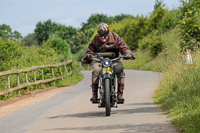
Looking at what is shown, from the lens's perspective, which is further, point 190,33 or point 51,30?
point 51,30

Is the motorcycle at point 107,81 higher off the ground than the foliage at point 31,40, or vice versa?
the foliage at point 31,40

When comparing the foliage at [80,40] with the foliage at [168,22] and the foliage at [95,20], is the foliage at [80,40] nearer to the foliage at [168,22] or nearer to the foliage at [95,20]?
the foliage at [95,20]

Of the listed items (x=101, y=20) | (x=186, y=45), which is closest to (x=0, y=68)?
(x=186, y=45)

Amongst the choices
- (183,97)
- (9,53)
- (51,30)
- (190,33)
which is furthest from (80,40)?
(183,97)

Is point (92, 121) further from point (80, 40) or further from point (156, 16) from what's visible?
point (80, 40)

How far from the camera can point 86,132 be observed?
286 inches

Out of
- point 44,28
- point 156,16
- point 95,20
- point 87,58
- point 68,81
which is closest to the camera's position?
point 87,58

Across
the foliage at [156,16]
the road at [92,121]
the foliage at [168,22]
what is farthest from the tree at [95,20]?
the road at [92,121]

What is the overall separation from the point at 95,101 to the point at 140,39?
40.9 meters

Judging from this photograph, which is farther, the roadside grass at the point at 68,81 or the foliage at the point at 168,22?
the foliage at the point at 168,22

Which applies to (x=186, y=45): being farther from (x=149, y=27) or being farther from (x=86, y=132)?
(x=149, y=27)

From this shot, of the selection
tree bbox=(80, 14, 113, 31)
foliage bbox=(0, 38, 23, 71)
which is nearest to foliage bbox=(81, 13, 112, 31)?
tree bbox=(80, 14, 113, 31)

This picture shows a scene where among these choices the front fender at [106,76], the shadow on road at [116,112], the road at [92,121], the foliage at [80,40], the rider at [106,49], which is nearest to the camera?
the road at [92,121]

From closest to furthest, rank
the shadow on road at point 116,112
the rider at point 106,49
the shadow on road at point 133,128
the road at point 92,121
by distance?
the shadow on road at point 133,128 < the road at point 92,121 < the rider at point 106,49 < the shadow on road at point 116,112
